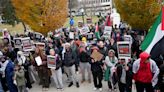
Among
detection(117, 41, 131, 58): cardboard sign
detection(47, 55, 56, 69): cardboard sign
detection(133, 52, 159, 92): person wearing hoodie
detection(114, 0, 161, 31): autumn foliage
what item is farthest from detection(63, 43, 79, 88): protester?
detection(114, 0, 161, 31): autumn foliage

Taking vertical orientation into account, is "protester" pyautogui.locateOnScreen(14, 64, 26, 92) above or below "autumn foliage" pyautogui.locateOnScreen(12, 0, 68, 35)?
below

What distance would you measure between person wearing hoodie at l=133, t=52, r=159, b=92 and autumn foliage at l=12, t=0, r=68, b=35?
1432cm

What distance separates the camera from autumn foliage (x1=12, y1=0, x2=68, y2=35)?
78.2ft

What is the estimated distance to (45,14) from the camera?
23984 mm

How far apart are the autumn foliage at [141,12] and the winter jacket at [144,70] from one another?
30.6ft

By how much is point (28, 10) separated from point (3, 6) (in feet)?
111

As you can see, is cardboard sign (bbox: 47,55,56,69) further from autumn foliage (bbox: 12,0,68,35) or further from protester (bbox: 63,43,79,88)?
autumn foliage (bbox: 12,0,68,35)

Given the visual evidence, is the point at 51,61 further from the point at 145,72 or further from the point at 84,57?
the point at 145,72

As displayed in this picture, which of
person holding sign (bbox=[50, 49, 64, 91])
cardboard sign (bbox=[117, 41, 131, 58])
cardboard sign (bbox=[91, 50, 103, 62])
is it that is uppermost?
cardboard sign (bbox=[117, 41, 131, 58])

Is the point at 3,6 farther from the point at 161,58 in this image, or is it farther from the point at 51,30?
the point at 161,58

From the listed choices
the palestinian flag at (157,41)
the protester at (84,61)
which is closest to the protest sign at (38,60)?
the protester at (84,61)

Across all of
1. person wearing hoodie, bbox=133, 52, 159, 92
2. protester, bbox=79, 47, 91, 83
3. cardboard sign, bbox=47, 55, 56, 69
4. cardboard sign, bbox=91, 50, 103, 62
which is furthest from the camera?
protester, bbox=79, 47, 91, 83

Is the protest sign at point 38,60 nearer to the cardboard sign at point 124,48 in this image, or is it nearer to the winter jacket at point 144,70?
the cardboard sign at point 124,48

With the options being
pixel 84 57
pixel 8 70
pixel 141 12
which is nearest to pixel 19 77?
pixel 8 70
